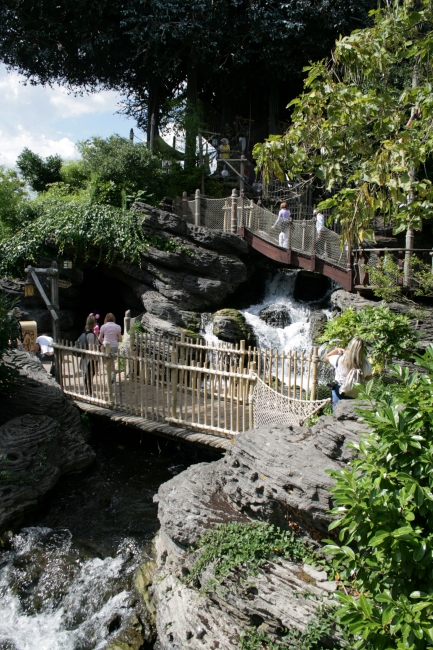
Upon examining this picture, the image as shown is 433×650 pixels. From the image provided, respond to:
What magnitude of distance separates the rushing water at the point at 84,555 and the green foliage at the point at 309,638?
74.4 inches

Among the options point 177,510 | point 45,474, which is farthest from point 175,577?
point 45,474

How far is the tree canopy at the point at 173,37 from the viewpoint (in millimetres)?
19375

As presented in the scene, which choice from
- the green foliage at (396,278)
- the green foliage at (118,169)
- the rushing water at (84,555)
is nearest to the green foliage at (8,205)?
the green foliage at (118,169)

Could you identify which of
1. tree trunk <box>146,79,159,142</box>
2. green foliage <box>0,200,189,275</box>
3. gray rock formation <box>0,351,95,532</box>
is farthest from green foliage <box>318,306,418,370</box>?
tree trunk <box>146,79,159,142</box>

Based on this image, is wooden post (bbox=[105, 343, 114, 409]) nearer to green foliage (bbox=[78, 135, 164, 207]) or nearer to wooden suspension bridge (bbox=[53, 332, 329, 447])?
wooden suspension bridge (bbox=[53, 332, 329, 447])

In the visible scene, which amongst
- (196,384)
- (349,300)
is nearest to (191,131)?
(349,300)

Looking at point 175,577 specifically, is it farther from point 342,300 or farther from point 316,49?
point 316,49

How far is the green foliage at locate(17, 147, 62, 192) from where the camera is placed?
20406 mm

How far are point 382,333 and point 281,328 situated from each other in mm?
7844

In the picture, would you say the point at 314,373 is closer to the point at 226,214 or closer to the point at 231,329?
the point at 231,329

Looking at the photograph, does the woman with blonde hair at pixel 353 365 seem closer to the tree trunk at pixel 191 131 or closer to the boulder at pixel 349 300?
the boulder at pixel 349 300

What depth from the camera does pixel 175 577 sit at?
5.64 meters

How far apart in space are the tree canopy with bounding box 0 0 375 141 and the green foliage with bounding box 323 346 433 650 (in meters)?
19.6

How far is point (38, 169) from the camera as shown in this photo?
20.4 metres
